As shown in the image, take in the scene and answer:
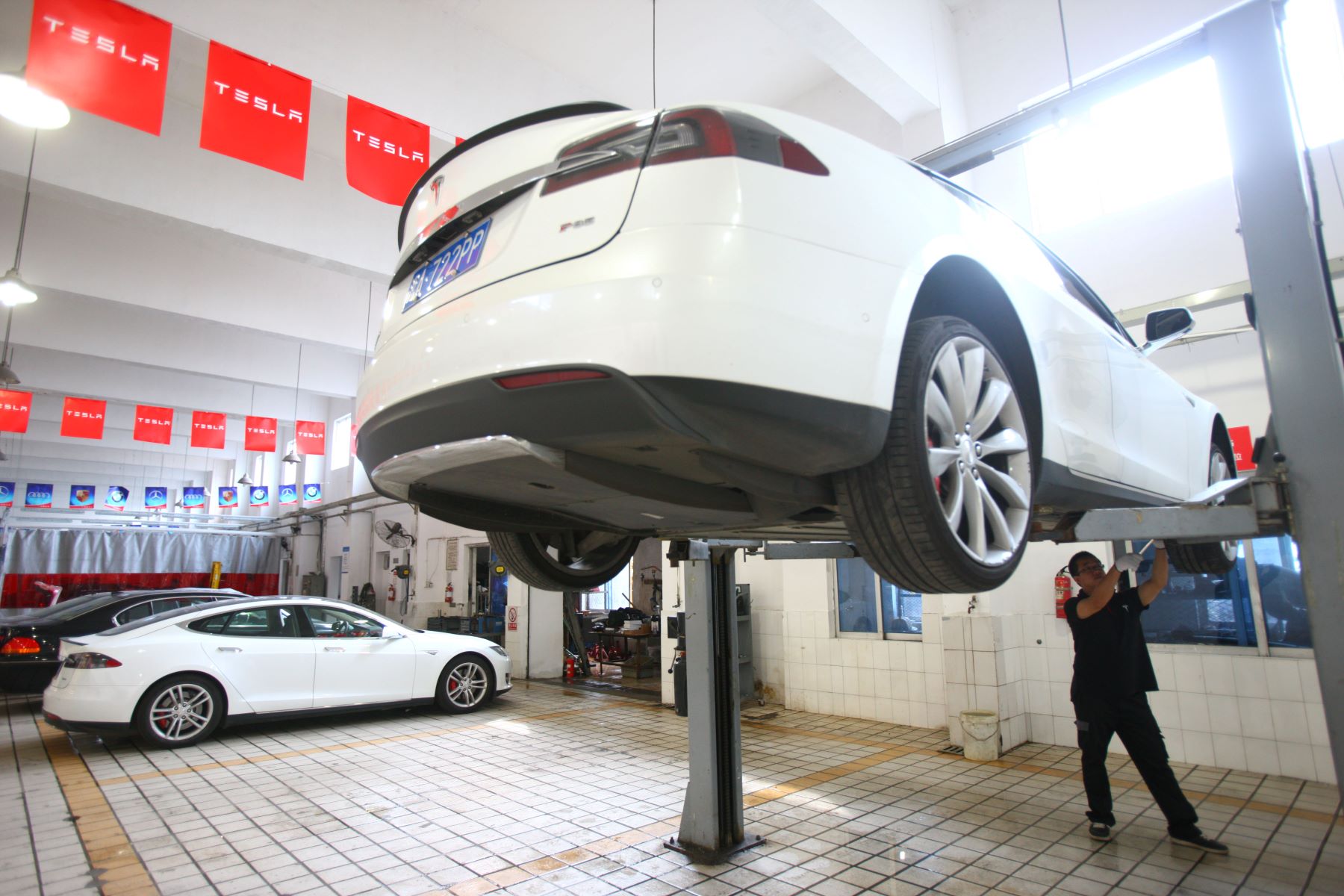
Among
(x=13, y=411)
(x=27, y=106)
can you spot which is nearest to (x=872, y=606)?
(x=27, y=106)

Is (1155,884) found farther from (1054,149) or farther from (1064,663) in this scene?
(1054,149)

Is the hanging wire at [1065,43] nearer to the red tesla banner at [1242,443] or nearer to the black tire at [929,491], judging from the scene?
the black tire at [929,491]

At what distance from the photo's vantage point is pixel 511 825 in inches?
164

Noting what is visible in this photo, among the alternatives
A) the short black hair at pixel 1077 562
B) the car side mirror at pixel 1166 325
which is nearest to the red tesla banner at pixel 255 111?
the car side mirror at pixel 1166 325

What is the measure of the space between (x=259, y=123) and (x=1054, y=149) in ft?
20.8

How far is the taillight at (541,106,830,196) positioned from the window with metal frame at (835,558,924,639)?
587 centimetres

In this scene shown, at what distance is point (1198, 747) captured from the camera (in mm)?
5289

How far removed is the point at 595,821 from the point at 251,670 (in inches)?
155

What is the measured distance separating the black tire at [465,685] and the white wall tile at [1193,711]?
641cm

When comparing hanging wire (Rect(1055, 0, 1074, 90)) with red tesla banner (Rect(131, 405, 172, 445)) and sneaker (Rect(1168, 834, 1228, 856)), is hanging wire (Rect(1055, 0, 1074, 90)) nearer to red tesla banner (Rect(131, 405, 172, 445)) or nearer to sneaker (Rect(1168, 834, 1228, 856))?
sneaker (Rect(1168, 834, 1228, 856))

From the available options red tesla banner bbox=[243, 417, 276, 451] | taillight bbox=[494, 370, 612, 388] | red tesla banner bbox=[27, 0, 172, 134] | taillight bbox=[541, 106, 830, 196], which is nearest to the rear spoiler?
taillight bbox=[541, 106, 830, 196]

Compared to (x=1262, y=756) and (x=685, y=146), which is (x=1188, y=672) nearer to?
(x=1262, y=756)

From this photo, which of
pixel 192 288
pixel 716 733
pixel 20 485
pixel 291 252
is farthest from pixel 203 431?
pixel 20 485

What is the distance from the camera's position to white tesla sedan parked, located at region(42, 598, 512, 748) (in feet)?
18.7
